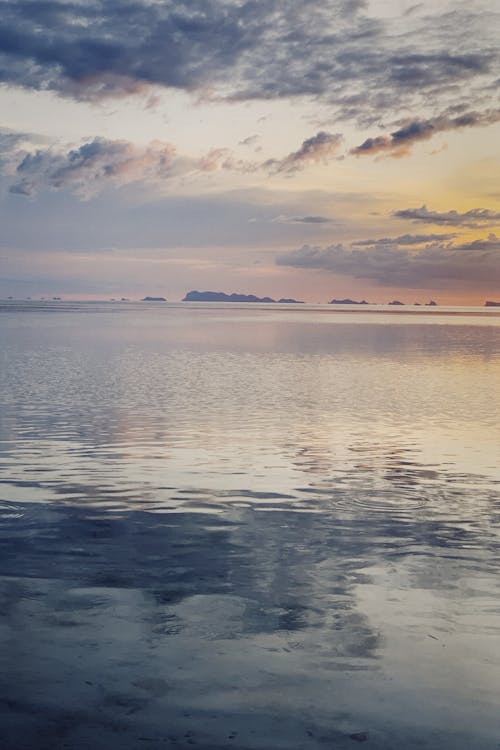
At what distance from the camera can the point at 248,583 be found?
36.0 feet

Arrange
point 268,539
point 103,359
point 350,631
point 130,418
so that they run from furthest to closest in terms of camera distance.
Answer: point 103,359 < point 130,418 < point 268,539 < point 350,631

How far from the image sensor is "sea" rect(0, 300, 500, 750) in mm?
7324

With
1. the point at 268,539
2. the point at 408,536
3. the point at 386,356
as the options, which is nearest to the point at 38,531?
the point at 268,539

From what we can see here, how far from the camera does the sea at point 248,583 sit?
732 cm

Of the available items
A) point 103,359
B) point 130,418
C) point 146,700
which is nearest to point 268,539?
point 146,700

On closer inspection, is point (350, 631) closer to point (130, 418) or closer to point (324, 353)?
point (130, 418)

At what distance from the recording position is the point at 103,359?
52.5m

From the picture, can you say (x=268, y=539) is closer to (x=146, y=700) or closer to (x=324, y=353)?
(x=146, y=700)

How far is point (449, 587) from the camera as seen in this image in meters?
10.9

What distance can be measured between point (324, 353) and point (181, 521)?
48418 millimetres

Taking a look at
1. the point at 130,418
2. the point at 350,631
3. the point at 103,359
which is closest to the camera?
the point at 350,631

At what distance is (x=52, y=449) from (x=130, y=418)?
599 centimetres

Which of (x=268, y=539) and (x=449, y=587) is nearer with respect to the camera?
(x=449, y=587)

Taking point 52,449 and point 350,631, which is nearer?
point 350,631
